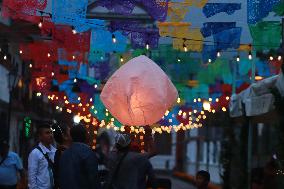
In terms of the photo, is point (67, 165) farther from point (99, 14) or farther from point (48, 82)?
point (48, 82)

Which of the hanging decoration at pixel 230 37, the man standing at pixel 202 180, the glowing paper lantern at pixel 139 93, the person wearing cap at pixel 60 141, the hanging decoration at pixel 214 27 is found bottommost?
the man standing at pixel 202 180

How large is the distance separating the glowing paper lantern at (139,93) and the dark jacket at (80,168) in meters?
0.74

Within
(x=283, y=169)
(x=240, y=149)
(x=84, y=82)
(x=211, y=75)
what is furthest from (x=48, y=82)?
(x=283, y=169)

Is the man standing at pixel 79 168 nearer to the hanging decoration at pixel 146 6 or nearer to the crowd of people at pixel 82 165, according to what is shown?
the crowd of people at pixel 82 165

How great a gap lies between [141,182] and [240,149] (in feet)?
33.4

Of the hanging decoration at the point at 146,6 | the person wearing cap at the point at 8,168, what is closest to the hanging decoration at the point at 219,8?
the hanging decoration at the point at 146,6

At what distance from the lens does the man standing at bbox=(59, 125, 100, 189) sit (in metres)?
8.08

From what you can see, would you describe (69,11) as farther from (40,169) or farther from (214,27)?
(40,169)

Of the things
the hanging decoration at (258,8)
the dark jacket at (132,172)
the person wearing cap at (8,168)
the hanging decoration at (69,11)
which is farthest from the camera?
the hanging decoration at (69,11)

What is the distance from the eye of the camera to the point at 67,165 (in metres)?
8.12

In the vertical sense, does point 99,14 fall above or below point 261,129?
above

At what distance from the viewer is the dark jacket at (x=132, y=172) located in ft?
27.5

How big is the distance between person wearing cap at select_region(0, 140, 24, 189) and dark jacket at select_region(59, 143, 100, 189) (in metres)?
3.77

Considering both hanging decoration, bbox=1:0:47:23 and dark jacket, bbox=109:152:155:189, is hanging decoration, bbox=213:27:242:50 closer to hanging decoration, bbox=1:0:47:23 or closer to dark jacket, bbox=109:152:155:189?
hanging decoration, bbox=1:0:47:23
